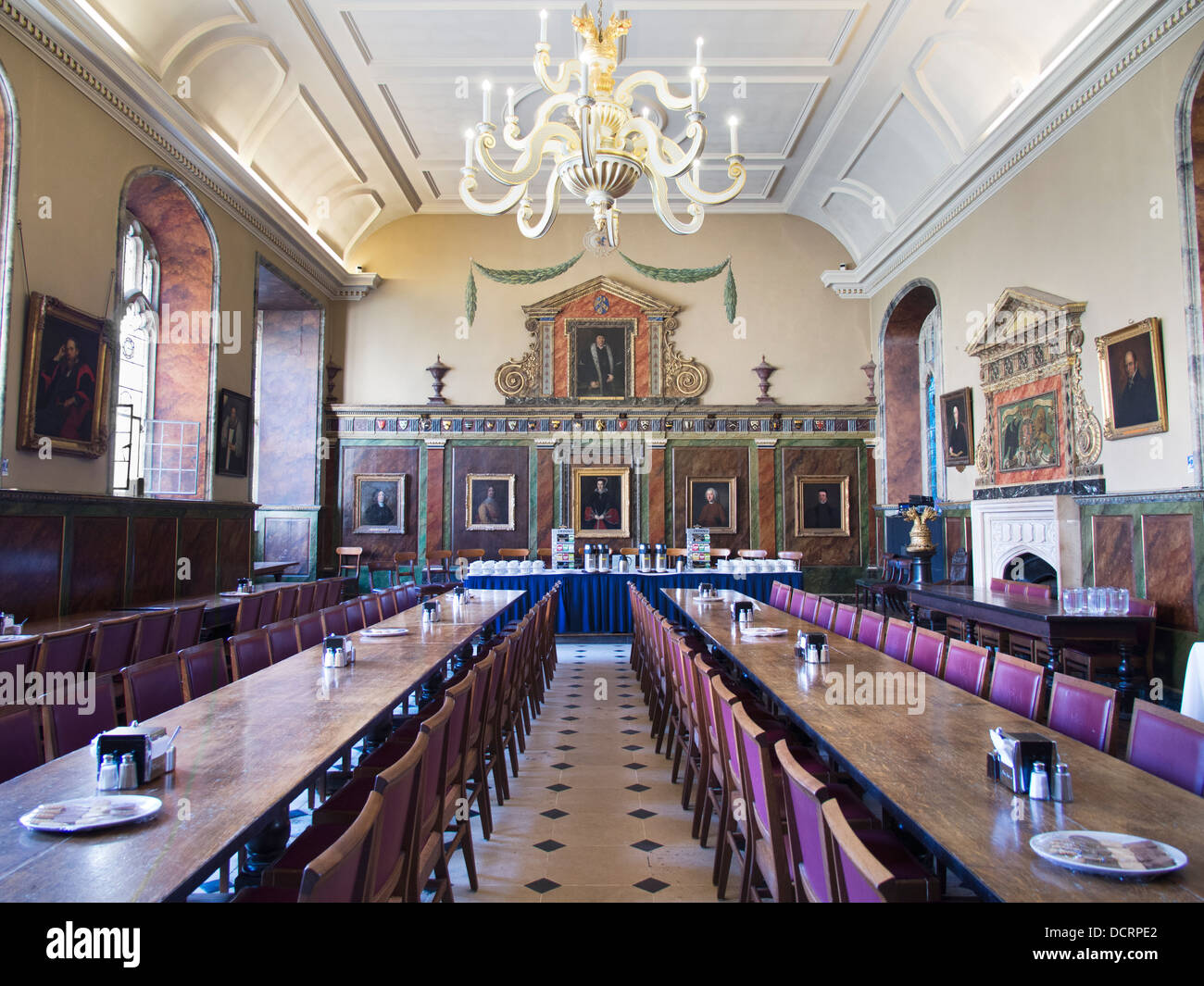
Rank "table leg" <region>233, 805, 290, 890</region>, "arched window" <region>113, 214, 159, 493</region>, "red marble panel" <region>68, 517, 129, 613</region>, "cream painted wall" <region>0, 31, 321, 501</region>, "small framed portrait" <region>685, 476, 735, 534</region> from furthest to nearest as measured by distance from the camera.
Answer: "small framed portrait" <region>685, 476, 735, 534</region> → "arched window" <region>113, 214, 159, 493</region> → "red marble panel" <region>68, 517, 129, 613</region> → "cream painted wall" <region>0, 31, 321, 501</region> → "table leg" <region>233, 805, 290, 890</region>

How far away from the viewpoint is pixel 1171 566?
6.12 m

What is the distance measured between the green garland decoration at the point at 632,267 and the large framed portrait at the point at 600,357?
3.29 ft

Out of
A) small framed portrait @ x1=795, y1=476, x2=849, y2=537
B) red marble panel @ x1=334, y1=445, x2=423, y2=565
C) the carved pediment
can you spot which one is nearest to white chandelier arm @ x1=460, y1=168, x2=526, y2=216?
the carved pediment

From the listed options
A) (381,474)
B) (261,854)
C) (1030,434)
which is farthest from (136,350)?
(1030,434)

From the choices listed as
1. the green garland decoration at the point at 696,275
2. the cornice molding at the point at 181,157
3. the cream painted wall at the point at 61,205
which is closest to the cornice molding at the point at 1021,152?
the green garland decoration at the point at 696,275

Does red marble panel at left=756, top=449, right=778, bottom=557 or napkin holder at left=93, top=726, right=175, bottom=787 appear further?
red marble panel at left=756, top=449, right=778, bottom=557

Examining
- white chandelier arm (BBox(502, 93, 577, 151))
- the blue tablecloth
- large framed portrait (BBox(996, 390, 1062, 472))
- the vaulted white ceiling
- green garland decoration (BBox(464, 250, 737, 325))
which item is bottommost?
the blue tablecloth

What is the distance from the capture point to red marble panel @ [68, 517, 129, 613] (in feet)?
21.7

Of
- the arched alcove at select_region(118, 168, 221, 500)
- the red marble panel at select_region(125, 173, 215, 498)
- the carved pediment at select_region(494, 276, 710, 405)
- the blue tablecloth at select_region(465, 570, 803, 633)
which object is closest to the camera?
the arched alcove at select_region(118, 168, 221, 500)

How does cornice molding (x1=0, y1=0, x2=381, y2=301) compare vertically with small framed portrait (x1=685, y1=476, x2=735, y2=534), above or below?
above

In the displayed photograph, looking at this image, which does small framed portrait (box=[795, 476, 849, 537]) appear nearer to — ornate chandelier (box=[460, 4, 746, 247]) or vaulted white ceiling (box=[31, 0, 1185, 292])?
vaulted white ceiling (box=[31, 0, 1185, 292])

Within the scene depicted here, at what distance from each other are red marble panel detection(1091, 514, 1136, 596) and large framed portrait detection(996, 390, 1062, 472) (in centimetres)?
99

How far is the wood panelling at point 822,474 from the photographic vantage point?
44.9 ft

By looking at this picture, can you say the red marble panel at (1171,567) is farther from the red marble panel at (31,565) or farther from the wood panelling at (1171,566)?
the red marble panel at (31,565)
